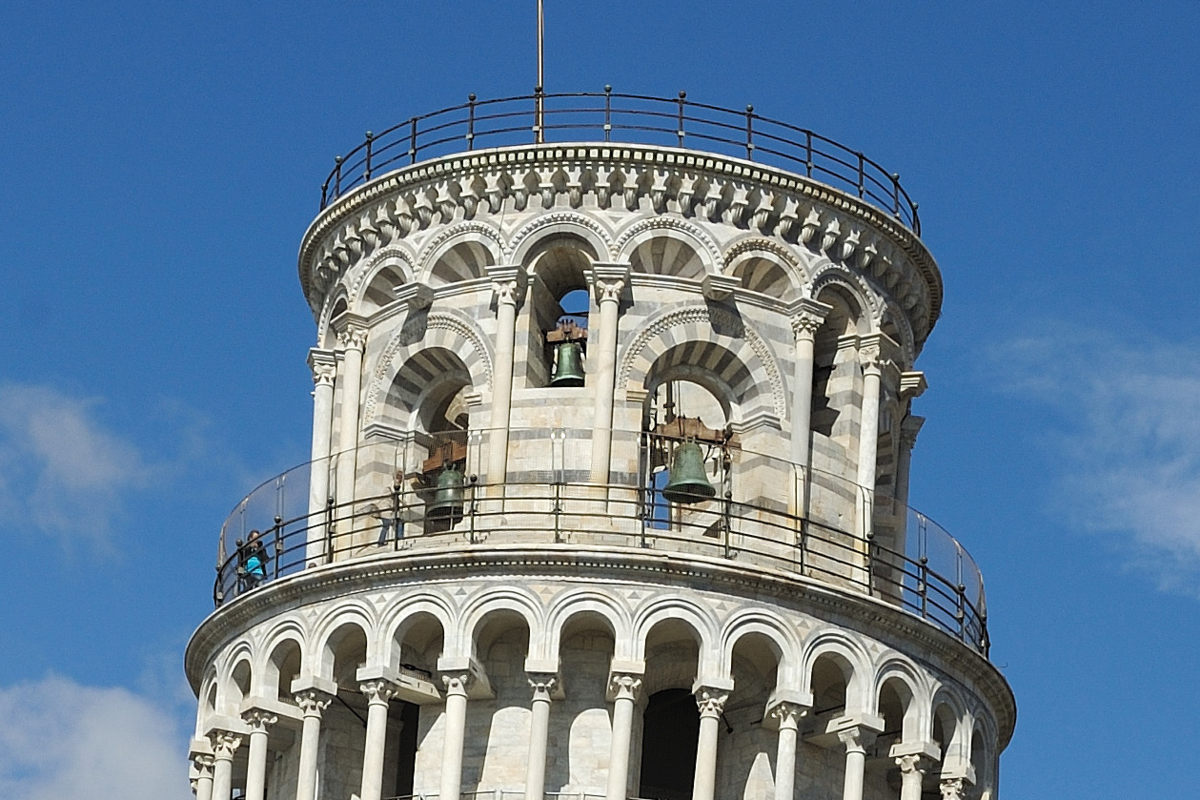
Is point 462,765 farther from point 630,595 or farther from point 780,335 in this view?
point 780,335

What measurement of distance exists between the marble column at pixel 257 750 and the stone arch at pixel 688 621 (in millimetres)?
6674

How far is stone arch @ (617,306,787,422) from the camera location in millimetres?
70062

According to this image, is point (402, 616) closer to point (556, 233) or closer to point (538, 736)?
point (538, 736)

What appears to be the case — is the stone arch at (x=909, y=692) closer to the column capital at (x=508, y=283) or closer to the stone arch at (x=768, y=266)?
the stone arch at (x=768, y=266)

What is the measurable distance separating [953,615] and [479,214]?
1093 cm

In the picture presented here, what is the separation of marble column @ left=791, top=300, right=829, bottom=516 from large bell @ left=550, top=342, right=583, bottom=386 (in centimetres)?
376

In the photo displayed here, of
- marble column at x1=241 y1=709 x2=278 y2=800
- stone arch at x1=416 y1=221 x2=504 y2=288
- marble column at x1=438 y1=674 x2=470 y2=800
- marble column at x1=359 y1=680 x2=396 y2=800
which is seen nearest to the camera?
marble column at x1=438 y1=674 x2=470 y2=800

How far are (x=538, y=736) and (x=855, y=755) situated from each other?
549cm

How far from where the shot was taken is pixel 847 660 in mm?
67750

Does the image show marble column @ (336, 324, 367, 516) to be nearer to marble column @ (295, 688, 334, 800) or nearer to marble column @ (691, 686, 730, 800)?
marble column @ (295, 688, 334, 800)

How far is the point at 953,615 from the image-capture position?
2756 inches

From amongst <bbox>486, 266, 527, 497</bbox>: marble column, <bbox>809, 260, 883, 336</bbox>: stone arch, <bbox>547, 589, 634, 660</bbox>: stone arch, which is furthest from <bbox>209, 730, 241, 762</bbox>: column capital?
<bbox>809, 260, 883, 336</bbox>: stone arch

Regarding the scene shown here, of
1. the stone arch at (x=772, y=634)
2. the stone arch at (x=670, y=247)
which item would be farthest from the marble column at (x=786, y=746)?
the stone arch at (x=670, y=247)

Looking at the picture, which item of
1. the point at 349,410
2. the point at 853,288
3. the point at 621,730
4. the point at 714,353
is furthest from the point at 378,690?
the point at 853,288
